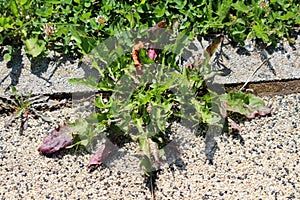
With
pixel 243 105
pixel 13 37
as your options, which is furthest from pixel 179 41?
pixel 13 37

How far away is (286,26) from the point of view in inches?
119

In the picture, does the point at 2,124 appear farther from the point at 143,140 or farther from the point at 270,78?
the point at 270,78

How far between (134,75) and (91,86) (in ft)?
0.73

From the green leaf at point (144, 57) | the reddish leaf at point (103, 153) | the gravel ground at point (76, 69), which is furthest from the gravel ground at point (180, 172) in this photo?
the green leaf at point (144, 57)

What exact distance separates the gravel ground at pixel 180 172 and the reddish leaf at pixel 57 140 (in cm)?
4

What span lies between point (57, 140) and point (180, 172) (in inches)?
23.4

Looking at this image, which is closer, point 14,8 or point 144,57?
point 144,57

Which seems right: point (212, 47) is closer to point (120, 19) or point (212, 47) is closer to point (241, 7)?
point (241, 7)

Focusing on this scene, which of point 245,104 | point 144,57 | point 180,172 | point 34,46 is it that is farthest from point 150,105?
point 34,46

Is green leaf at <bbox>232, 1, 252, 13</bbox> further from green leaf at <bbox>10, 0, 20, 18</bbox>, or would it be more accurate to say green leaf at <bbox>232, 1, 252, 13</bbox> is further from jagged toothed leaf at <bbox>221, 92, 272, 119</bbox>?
green leaf at <bbox>10, 0, 20, 18</bbox>

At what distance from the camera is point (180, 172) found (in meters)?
2.69

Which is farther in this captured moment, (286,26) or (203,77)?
(286,26)

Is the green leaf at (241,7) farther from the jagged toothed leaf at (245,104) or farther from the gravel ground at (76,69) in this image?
the jagged toothed leaf at (245,104)

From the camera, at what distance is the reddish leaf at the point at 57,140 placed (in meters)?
2.71
